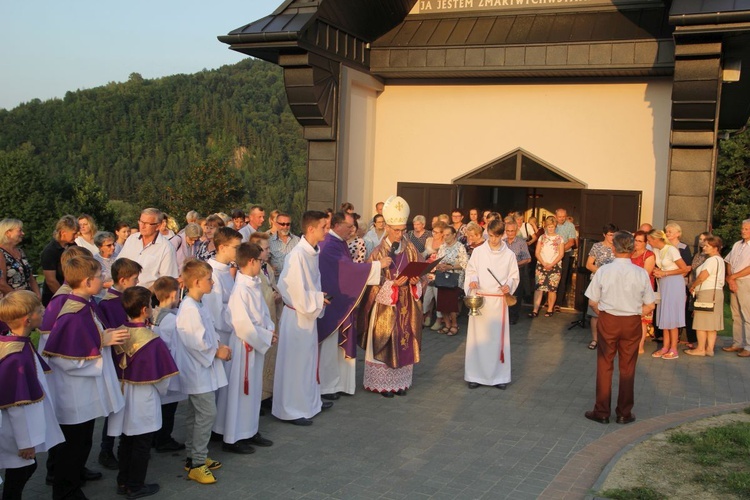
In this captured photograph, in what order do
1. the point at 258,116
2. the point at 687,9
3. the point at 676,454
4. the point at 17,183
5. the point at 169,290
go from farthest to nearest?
1. the point at 258,116
2. the point at 17,183
3. the point at 687,9
4. the point at 676,454
5. the point at 169,290

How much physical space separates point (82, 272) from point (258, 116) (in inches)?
3079

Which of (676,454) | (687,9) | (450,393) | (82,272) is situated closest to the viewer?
(82,272)

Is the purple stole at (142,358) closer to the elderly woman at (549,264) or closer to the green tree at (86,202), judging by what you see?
the elderly woman at (549,264)

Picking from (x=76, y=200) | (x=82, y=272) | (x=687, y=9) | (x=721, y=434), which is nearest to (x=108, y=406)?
(x=82, y=272)

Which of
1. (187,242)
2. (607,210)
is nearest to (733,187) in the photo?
(607,210)

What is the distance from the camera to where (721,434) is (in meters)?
6.61

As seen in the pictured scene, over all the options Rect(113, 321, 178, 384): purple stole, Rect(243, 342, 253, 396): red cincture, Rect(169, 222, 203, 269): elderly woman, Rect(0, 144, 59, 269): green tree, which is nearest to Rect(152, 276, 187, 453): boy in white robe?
Rect(113, 321, 178, 384): purple stole

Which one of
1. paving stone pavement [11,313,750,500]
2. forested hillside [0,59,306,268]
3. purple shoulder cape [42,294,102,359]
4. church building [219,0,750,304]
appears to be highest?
forested hillside [0,59,306,268]

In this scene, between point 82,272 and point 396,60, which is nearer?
point 82,272

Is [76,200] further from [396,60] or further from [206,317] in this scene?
[206,317]

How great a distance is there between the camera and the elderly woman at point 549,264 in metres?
12.7

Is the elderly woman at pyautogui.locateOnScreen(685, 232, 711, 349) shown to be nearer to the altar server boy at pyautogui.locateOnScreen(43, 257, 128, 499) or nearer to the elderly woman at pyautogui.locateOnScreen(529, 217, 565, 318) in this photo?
the elderly woman at pyautogui.locateOnScreen(529, 217, 565, 318)

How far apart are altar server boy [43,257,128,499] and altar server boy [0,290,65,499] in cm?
29

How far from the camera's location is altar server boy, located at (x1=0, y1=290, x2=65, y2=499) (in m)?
4.31
